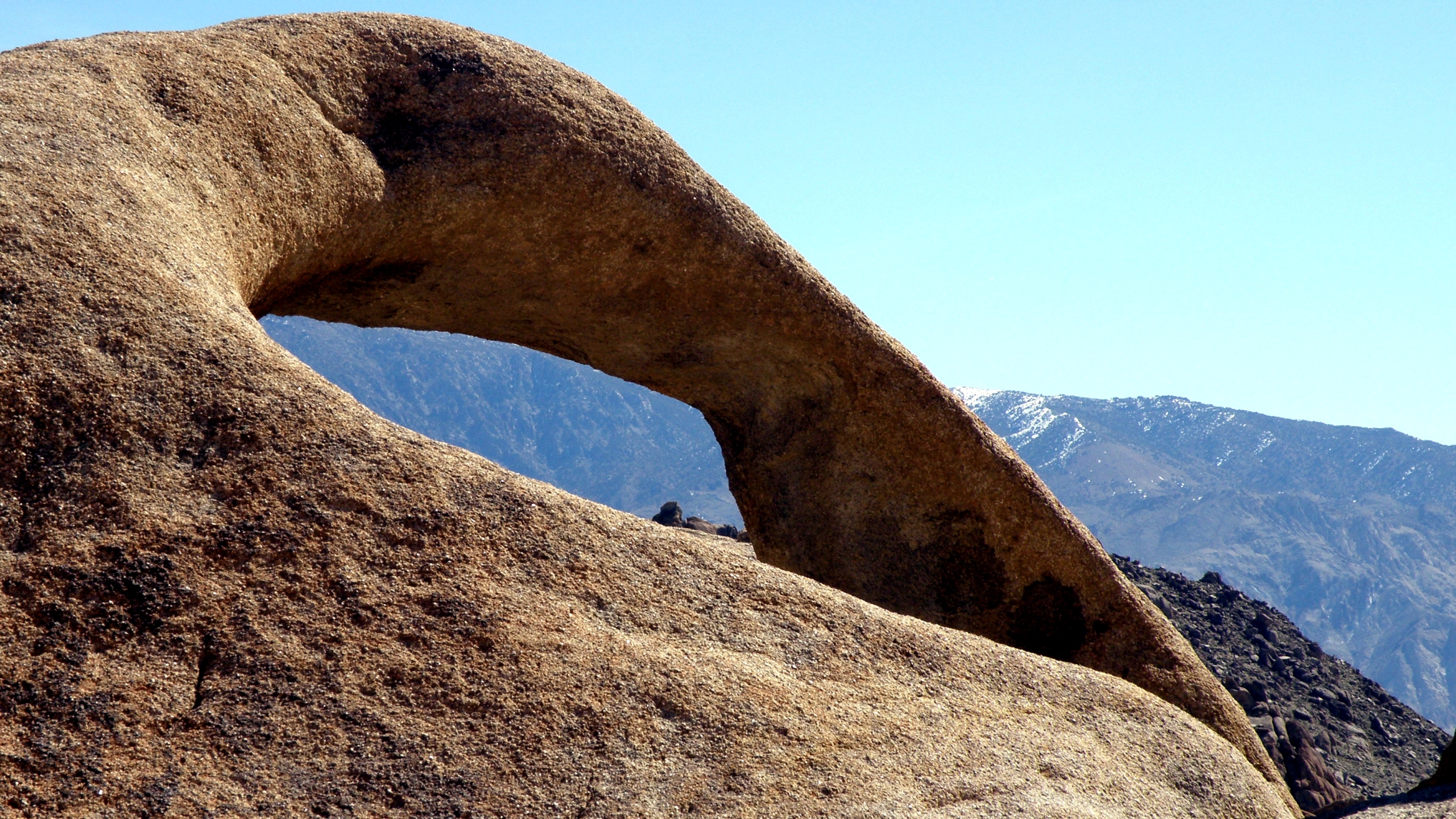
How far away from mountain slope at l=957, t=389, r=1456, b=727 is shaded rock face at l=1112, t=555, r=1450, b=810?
10940 centimetres

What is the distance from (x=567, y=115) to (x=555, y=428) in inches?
6422

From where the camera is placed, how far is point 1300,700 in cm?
2067

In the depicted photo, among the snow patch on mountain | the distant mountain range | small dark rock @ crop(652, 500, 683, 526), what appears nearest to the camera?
small dark rock @ crop(652, 500, 683, 526)

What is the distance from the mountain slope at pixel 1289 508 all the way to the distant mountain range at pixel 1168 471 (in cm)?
25

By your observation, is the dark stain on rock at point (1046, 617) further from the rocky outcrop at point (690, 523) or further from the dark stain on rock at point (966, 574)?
the rocky outcrop at point (690, 523)

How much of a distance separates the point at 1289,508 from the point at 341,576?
169996mm

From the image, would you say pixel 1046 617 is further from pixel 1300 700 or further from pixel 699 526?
pixel 1300 700

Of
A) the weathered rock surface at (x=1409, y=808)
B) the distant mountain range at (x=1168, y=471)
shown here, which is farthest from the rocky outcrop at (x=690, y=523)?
the distant mountain range at (x=1168, y=471)

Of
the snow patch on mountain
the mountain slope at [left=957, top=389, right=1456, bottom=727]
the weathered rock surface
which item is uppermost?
the snow patch on mountain

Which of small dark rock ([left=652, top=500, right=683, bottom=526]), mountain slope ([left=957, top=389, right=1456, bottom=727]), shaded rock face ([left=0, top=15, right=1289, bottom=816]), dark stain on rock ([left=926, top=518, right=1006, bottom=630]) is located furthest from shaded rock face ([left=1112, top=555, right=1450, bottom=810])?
mountain slope ([left=957, top=389, right=1456, bottom=727])

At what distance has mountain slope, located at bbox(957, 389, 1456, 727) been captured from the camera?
445ft

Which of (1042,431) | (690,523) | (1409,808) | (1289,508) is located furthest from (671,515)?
(1042,431)

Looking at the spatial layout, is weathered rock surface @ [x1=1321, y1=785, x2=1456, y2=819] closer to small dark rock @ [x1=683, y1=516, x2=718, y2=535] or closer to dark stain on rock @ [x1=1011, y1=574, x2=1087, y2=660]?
dark stain on rock @ [x1=1011, y1=574, x2=1087, y2=660]

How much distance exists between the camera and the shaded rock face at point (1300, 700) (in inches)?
628
